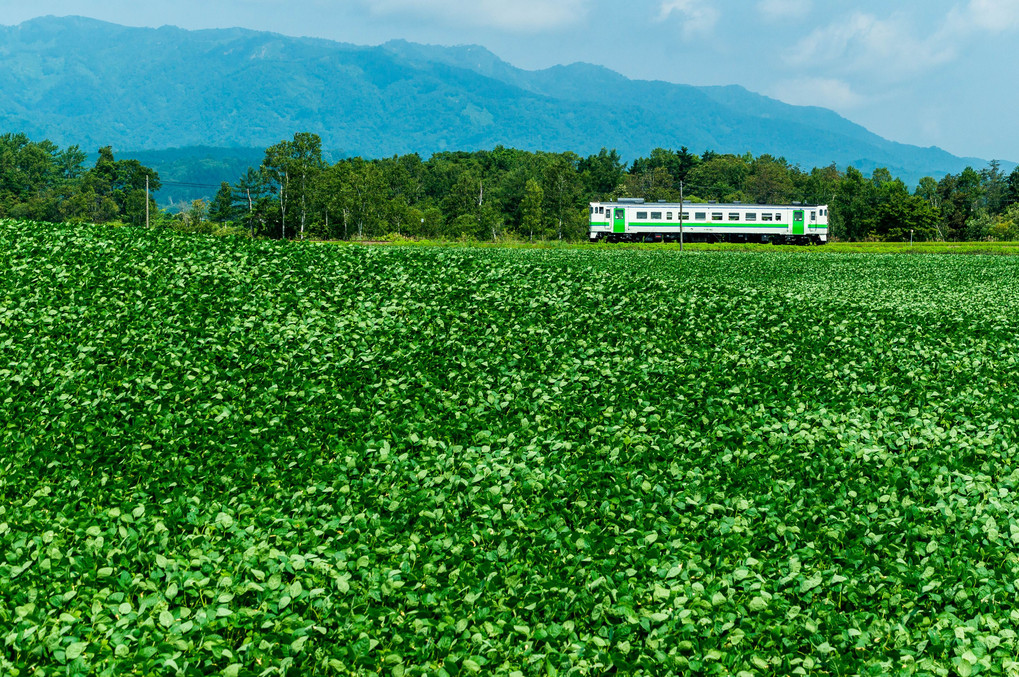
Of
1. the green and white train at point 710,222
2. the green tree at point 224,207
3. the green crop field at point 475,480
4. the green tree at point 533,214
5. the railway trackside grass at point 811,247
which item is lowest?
the green crop field at point 475,480

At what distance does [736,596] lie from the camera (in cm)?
723

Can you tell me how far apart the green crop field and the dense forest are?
46869 mm

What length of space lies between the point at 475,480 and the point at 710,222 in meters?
65.9

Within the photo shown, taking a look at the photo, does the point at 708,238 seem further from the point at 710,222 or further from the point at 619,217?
the point at 619,217

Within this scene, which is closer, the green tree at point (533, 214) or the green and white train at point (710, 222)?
the green and white train at point (710, 222)

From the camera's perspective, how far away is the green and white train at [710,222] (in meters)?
71.2

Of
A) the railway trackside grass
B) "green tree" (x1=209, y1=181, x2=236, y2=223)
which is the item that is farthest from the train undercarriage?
"green tree" (x1=209, y1=181, x2=236, y2=223)

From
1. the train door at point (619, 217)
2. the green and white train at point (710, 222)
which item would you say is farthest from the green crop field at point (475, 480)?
the train door at point (619, 217)

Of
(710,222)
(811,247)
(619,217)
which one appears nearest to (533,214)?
(619,217)

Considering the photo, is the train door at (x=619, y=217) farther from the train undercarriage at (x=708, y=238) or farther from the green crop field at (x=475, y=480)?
the green crop field at (x=475, y=480)

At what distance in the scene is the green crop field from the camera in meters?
6.57

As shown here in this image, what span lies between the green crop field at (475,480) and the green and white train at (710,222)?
177ft

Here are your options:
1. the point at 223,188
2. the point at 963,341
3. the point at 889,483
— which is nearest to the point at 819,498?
the point at 889,483

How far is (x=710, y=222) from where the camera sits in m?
71.4
